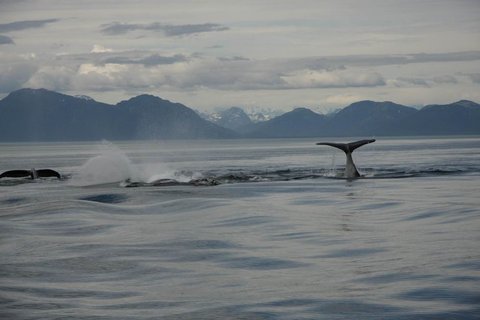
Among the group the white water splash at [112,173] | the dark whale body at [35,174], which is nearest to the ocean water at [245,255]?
the white water splash at [112,173]

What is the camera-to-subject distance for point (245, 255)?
47.7ft

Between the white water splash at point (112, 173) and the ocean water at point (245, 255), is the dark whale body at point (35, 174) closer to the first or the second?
the white water splash at point (112, 173)

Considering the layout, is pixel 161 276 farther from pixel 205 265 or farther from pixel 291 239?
pixel 291 239

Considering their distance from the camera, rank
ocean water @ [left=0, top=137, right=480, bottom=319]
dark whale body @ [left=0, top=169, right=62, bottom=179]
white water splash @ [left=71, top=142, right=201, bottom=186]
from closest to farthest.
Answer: ocean water @ [left=0, top=137, right=480, bottom=319], white water splash @ [left=71, top=142, right=201, bottom=186], dark whale body @ [left=0, top=169, right=62, bottom=179]

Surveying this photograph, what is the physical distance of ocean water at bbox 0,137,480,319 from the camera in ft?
34.4

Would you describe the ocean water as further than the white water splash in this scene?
No

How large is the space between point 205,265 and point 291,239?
3.13m

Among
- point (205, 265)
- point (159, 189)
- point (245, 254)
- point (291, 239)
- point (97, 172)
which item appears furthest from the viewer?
point (97, 172)

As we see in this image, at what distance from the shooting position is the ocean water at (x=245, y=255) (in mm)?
10477

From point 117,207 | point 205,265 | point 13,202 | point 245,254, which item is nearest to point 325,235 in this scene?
point 245,254

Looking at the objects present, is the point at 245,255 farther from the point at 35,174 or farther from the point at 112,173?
the point at 35,174

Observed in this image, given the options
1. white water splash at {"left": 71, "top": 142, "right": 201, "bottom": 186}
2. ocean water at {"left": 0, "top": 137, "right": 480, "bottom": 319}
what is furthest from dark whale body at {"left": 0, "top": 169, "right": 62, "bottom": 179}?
ocean water at {"left": 0, "top": 137, "right": 480, "bottom": 319}

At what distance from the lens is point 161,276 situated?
1276 cm

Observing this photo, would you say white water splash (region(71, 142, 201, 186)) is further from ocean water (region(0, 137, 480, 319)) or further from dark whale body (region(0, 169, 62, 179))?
ocean water (region(0, 137, 480, 319))
